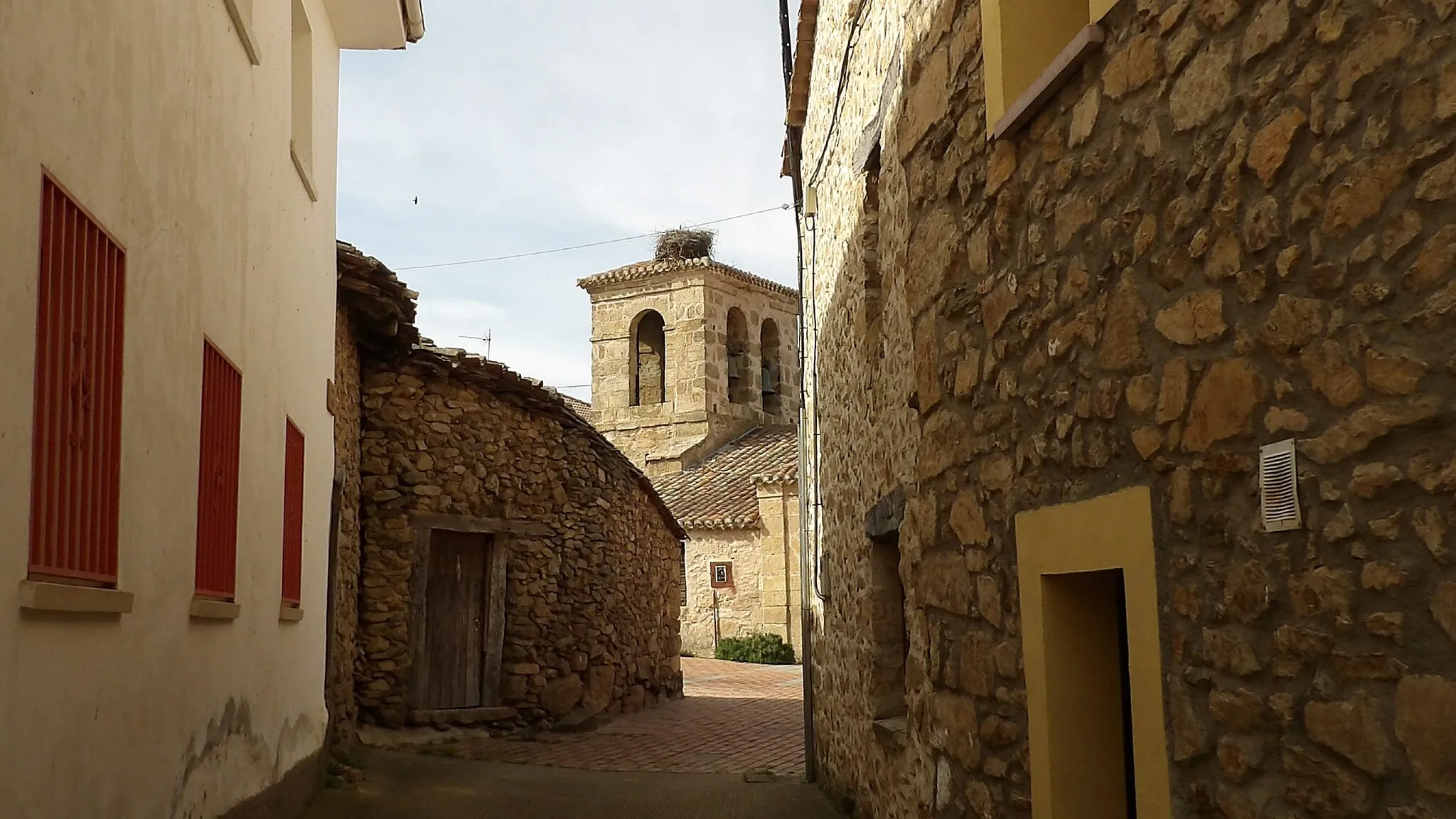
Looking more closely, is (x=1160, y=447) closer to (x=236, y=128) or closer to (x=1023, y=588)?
(x=1023, y=588)

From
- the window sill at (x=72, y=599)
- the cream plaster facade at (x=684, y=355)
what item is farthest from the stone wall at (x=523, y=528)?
→ the cream plaster facade at (x=684, y=355)

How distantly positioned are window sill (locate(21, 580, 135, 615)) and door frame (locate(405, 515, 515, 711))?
7.62 m

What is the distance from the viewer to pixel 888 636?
6988 mm

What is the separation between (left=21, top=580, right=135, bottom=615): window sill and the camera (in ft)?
10.8

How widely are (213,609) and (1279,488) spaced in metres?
4.16

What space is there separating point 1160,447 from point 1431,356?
0.95 meters

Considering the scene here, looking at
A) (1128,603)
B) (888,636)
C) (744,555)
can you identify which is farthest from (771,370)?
(1128,603)

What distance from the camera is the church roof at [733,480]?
25938 mm

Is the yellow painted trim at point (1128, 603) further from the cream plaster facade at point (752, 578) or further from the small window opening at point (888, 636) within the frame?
the cream plaster facade at point (752, 578)

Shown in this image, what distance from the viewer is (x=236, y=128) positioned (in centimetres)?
583

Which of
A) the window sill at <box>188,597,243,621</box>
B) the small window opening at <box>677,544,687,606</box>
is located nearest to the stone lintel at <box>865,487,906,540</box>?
the window sill at <box>188,597,243,621</box>

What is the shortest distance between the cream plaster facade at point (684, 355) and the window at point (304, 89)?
73.5 feet

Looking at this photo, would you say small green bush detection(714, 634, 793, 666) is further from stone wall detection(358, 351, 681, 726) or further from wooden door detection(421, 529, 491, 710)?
wooden door detection(421, 529, 491, 710)

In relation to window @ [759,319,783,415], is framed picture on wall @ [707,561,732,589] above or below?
below
